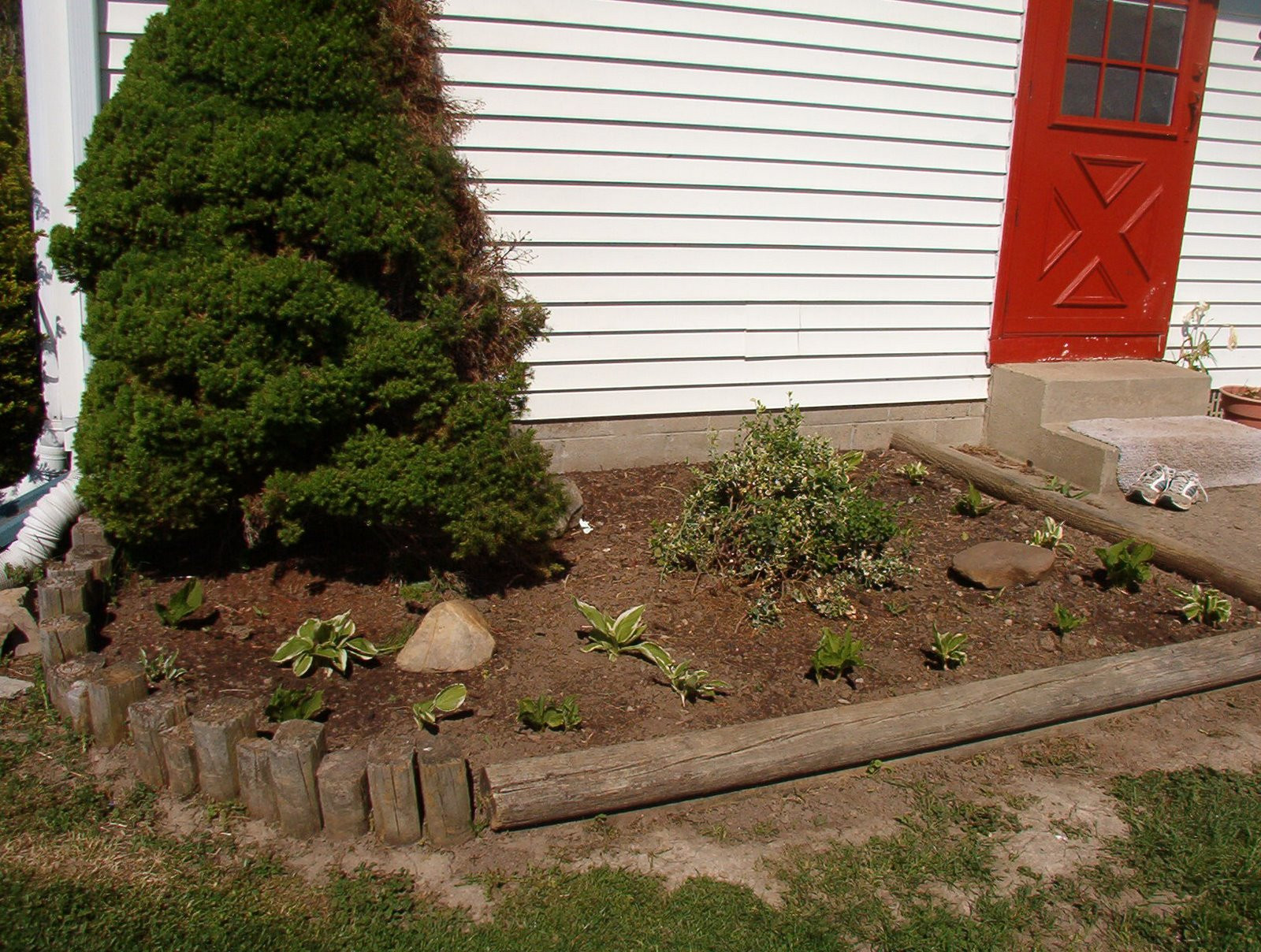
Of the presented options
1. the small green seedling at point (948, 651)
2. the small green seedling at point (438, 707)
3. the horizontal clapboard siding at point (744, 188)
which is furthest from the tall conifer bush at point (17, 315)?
the small green seedling at point (948, 651)

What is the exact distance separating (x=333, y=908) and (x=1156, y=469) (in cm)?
516

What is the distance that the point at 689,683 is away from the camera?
3.77m

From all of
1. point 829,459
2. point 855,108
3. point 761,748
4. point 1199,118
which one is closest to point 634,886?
point 761,748

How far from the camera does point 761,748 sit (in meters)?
3.31

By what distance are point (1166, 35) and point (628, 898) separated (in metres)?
6.79

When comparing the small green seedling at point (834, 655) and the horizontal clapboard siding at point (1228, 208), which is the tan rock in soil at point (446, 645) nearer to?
the small green seedling at point (834, 655)

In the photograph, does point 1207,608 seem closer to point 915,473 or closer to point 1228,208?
point 915,473

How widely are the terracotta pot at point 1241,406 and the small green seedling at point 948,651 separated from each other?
4493 mm

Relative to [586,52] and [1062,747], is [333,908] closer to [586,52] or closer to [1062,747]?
[1062,747]

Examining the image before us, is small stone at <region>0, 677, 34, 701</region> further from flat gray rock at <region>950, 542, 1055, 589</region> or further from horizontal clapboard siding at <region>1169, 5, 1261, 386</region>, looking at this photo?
horizontal clapboard siding at <region>1169, 5, 1261, 386</region>

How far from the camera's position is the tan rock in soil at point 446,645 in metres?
3.91

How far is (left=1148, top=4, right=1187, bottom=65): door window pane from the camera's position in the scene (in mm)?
6859

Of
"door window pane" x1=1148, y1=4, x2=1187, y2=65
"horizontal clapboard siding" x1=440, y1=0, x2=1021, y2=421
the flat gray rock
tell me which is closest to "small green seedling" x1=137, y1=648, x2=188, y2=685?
"horizontal clapboard siding" x1=440, y1=0, x2=1021, y2=421

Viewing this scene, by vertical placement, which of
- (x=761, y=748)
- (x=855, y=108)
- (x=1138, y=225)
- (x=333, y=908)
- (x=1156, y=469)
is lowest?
(x=333, y=908)
